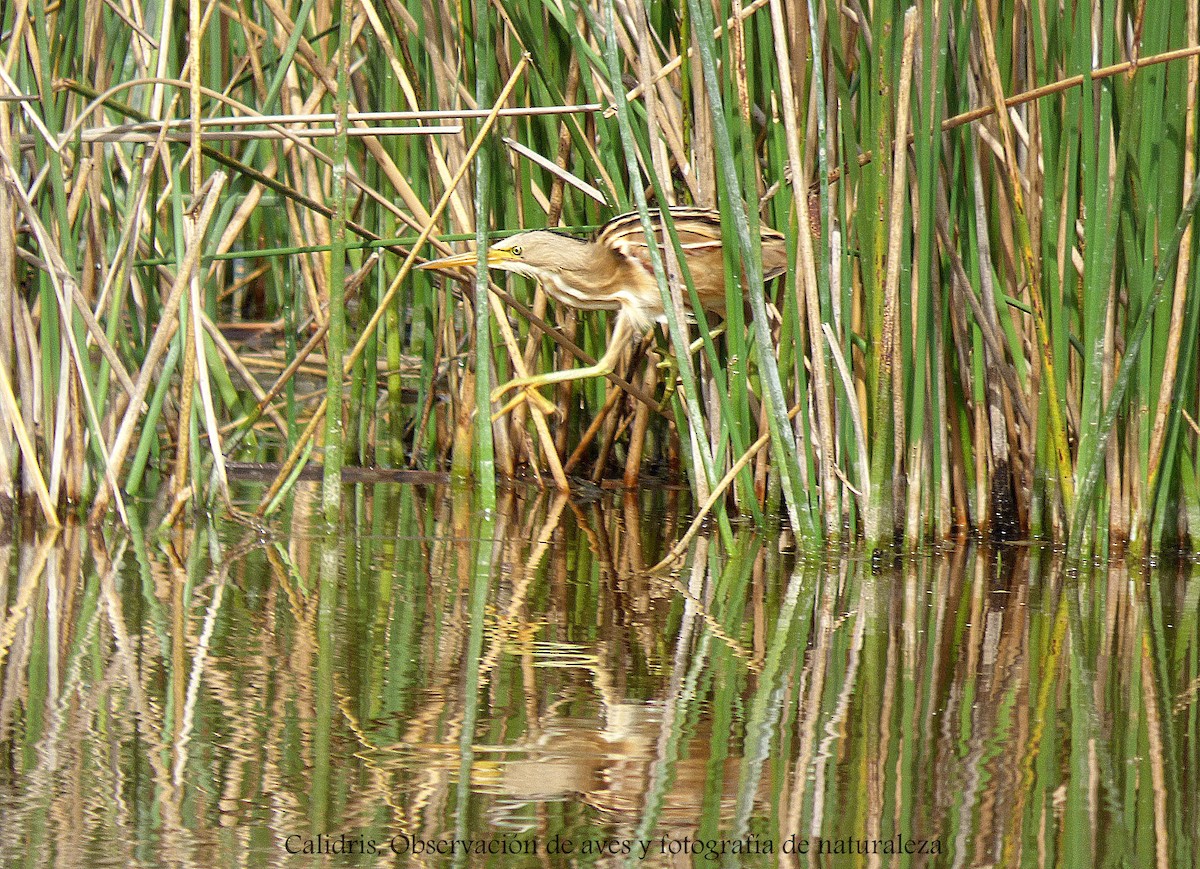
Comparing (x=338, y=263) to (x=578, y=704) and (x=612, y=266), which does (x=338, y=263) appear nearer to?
(x=612, y=266)

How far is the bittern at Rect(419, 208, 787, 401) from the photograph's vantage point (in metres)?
3.27

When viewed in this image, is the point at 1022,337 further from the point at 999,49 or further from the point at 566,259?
the point at 566,259

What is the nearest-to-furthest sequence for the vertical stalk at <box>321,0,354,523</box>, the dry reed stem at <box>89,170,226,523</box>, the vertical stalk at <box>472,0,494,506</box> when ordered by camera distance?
the vertical stalk at <box>321,0,354,523</box> → the dry reed stem at <box>89,170,226,523</box> → the vertical stalk at <box>472,0,494,506</box>

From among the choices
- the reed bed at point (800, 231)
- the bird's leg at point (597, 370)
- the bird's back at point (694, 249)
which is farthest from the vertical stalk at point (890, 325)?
the bird's leg at point (597, 370)

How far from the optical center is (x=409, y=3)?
3.28 m

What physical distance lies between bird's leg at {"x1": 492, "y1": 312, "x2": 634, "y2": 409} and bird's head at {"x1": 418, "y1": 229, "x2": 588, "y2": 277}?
185 mm

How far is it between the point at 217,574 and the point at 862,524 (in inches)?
46.2

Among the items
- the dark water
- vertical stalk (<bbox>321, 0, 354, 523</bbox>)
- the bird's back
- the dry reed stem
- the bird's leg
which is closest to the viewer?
the dark water

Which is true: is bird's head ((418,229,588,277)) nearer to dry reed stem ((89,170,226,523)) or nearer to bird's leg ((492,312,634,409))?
bird's leg ((492,312,634,409))

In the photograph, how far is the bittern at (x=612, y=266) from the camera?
3.27 metres

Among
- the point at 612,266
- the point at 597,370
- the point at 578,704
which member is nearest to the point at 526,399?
the point at 597,370

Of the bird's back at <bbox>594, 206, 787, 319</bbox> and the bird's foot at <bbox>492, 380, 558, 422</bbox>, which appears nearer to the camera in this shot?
the bird's back at <bbox>594, 206, 787, 319</bbox>

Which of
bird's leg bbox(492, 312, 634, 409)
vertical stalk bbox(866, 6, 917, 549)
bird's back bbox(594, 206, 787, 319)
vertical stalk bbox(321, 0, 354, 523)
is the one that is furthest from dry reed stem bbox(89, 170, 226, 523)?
vertical stalk bbox(866, 6, 917, 549)

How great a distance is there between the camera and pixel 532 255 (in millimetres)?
3361
